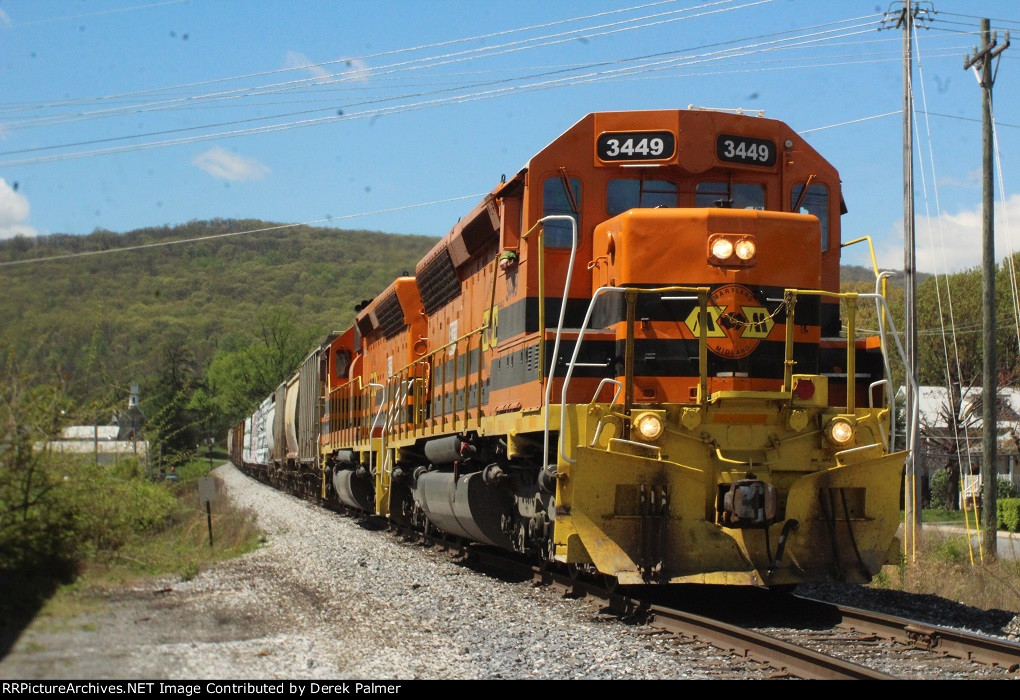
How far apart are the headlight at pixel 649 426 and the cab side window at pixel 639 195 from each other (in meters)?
2.09

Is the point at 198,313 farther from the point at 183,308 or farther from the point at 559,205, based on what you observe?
the point at 559,205

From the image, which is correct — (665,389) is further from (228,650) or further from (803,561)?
(228,650)

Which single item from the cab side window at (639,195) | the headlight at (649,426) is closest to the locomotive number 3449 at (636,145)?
the cab side window at (639,195)

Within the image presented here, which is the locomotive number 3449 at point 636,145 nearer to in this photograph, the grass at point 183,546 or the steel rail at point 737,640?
the steel rail at point 737,640

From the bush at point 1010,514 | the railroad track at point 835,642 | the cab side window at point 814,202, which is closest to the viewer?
the railroad track at point 835,642

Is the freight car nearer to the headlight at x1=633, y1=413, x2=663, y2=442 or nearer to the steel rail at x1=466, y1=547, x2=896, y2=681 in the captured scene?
the headlight at x1=633, y1=413, x2=663, y2=442

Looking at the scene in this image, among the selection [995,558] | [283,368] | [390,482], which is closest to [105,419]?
[390,482]

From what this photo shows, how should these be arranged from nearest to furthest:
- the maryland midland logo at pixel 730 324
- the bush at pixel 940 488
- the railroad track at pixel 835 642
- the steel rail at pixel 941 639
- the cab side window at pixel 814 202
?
the railroad track at pixel 835 642 → the steel rail at pixel 941 639 → the maryland midland logo at pixel 730 324 → the cab side window at pixel 814 202 → the bush at pixel 940 488

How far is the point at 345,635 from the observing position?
7195 millimetres

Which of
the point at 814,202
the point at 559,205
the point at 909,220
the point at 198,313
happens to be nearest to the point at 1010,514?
the point at 909,220

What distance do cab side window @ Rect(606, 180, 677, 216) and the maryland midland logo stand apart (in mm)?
1073

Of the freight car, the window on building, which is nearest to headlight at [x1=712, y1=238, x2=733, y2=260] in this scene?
the freight car

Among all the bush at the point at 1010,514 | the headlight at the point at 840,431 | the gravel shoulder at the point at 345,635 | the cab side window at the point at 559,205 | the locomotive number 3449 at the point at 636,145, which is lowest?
the bush at the point at 1010,514

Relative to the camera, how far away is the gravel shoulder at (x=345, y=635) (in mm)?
5891
